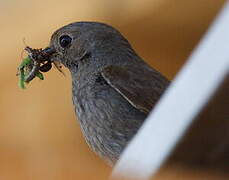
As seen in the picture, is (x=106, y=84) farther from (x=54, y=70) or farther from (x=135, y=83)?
(x=54, y=70)

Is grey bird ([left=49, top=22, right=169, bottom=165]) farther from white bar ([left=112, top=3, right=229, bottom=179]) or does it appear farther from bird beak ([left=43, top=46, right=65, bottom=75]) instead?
white bar ([left=112, top=3, right=229, bottom=179])

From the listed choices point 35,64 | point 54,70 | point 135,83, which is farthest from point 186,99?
point 54,70

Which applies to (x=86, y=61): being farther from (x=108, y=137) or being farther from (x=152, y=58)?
(x=152, y=58)

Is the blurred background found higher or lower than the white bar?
lower

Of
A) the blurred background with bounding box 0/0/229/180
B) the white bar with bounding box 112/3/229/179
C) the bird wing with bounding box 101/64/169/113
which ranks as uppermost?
Answer: the white bar with bounding box 112/3/229/179

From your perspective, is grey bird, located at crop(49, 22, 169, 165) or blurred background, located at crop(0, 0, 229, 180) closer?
grey bird, located at crop(49, 22, 169, 165)

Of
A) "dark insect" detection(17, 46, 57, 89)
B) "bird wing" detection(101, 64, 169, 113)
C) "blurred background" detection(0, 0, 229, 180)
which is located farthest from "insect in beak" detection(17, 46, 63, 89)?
"blurred background" detection(0, 0, 229, 180)
